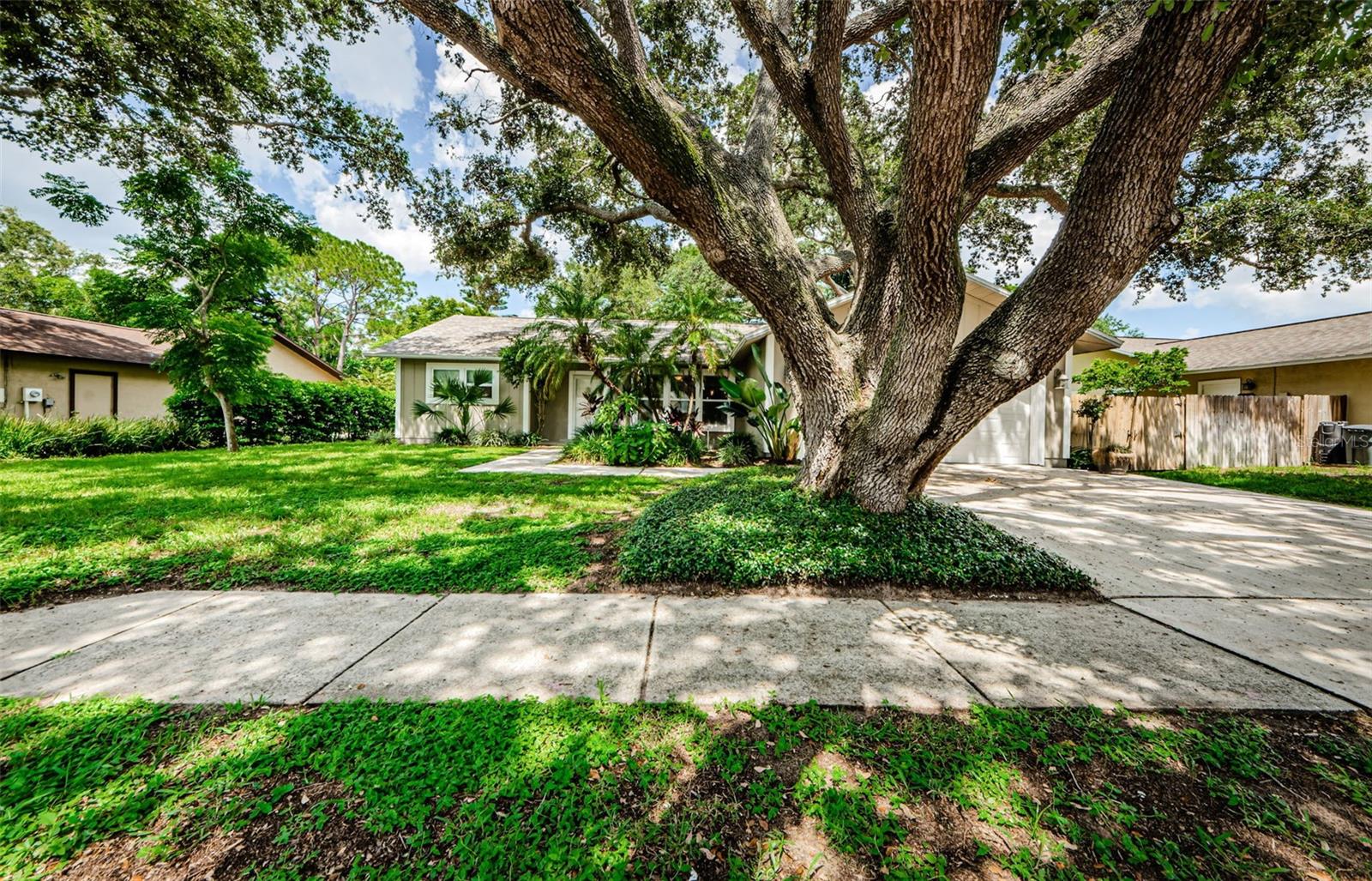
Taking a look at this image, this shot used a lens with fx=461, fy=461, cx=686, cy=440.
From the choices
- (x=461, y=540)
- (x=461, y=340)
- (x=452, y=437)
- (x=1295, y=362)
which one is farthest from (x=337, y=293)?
(x=1295, y=362)

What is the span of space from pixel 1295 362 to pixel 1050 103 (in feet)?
49.5

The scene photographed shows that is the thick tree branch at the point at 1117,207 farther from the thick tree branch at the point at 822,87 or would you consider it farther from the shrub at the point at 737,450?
the shrub at the point at 737,450

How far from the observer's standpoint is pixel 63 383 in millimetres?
13586

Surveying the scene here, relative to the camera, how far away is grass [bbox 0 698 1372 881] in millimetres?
1271

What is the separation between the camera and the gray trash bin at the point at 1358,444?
10062mm

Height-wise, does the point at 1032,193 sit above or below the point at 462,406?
above

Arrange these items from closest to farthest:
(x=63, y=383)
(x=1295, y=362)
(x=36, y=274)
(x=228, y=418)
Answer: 1. (x=228, y=418)
2. (x=1295, y=362)
3. (x=63, y=383)
4. (x=36, y=274)

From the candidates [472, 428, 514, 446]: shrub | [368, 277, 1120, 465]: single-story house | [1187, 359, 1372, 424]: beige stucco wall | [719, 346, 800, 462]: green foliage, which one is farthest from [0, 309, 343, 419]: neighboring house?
[1187, 359, 1372, 424]: beige stucco wall

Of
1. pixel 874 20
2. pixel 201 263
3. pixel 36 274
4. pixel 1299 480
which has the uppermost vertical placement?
pixel 36 274

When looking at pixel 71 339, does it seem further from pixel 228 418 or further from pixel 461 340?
pixel 461 340

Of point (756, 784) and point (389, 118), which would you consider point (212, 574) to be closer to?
point (756, 784)

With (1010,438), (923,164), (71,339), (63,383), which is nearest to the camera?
(923,164)

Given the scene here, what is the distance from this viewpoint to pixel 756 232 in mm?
3957

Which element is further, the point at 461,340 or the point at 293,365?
the point at 293,365
